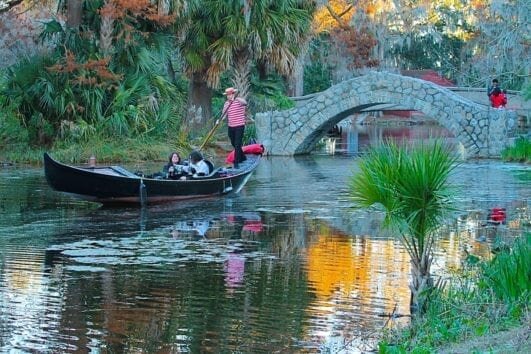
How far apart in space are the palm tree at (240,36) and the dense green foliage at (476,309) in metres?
25.3

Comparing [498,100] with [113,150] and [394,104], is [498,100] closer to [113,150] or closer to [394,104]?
[394,104]

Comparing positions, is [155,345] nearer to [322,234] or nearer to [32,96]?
[322,234]

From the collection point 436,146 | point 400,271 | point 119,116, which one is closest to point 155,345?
point 436,146

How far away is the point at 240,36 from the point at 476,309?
87.3ft

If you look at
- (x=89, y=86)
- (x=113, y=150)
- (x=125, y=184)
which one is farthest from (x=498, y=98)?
(x=125, y=184)

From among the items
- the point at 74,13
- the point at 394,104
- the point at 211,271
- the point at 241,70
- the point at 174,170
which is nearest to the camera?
the point at 211,271

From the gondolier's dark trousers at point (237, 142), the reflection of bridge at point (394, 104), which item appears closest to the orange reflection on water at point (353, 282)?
the gondolier's dark trousers at point (237, 142)

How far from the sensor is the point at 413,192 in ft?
32.0

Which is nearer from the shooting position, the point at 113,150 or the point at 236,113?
the point at 236,113

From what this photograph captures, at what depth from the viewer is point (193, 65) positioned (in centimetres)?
3569

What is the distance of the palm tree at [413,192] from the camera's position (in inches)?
382

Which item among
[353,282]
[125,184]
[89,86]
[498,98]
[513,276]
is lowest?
[353,282]

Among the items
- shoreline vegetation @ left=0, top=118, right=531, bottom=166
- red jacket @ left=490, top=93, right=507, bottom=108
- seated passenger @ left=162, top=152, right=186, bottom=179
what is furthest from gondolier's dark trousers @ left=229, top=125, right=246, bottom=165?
red jacket @ left=490, top=93, right=507, bottom=108

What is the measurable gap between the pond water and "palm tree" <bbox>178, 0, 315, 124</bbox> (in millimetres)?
13971
